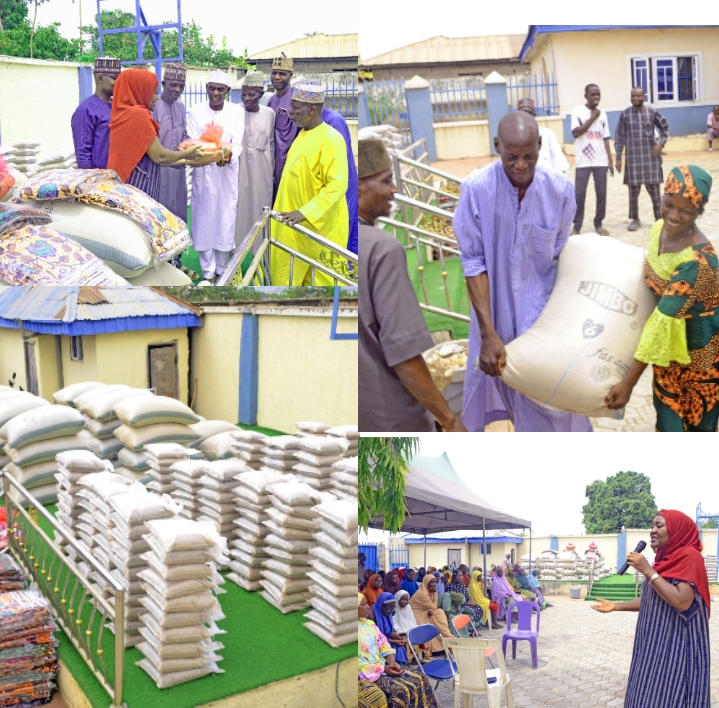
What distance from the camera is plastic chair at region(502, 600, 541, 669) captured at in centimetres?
261

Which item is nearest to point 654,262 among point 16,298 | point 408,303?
point 408,303

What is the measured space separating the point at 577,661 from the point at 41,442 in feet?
12.3

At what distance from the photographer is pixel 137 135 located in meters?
2.88

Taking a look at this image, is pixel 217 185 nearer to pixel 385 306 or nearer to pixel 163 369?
pixel 385 306

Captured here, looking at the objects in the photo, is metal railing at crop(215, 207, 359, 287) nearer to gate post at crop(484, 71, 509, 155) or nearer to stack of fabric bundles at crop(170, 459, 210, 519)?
gate post at crop(484, 71, 509, 155)

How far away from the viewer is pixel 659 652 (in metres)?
2.56

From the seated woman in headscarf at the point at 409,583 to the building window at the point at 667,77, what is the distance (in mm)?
1603

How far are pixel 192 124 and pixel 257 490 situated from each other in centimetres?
197

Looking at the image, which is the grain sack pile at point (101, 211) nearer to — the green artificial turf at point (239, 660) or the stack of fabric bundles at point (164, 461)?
the green artificial turf at point (239, 660)

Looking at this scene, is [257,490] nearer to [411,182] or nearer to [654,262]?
[411,182]

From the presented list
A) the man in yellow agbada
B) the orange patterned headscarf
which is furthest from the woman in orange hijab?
the orange patterned headscarf

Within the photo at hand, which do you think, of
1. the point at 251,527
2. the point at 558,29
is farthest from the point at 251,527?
the point at 558,29

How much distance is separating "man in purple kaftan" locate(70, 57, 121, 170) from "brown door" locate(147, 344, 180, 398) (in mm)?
1256

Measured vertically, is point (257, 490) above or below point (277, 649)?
above
